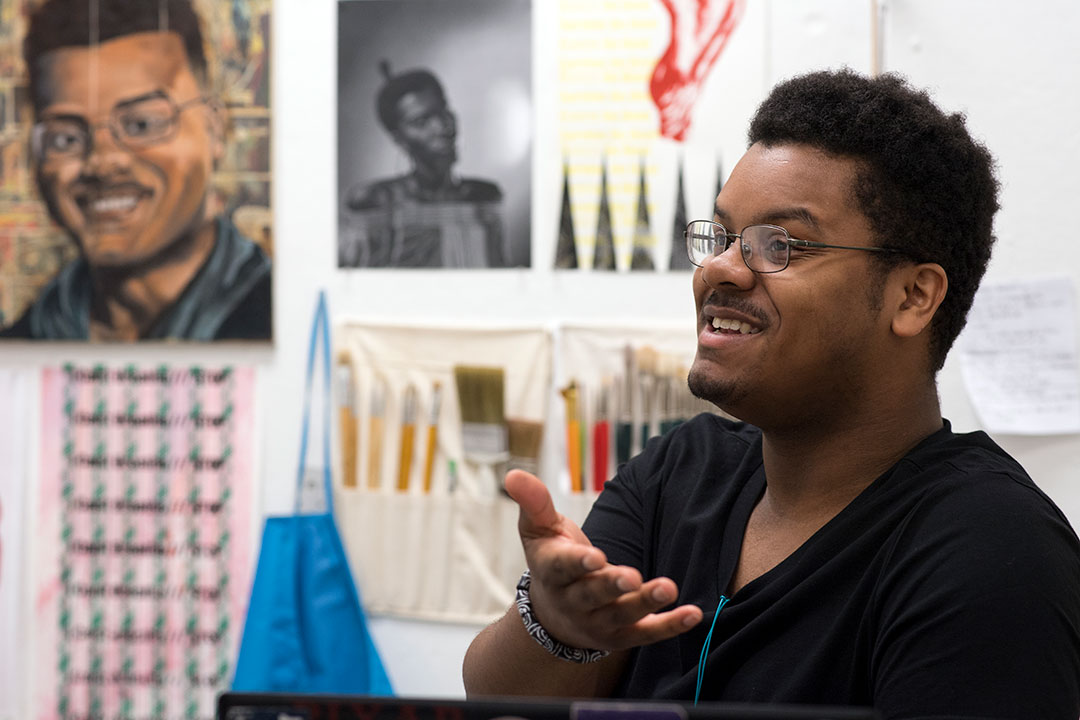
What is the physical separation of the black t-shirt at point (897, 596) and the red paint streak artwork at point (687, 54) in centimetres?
95

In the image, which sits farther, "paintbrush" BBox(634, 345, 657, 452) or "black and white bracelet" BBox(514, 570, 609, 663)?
"paintbrush" BBox(634, 345, 657, 452)

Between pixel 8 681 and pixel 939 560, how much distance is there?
1974mm

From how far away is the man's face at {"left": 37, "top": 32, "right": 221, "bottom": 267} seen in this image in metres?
2.04

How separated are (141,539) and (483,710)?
1.81m

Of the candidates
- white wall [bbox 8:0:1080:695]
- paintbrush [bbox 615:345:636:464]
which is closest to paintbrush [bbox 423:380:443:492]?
white wall [bbox 8:0:1080:695]

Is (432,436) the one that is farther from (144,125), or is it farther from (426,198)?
(144,125)

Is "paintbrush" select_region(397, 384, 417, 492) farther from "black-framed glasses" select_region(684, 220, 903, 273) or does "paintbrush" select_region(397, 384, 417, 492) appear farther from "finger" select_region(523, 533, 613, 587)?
"finger" select_region(523, 533, 613, 587)

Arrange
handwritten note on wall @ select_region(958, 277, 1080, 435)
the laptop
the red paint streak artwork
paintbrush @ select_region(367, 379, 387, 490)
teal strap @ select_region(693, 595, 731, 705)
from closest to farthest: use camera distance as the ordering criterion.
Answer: the laptop → teal strap @ select_region(693, 595, 731, 705) → handwritten note on wall @ select_region(958, 277, 1080, 435) → the red paint streak artwork → paintbrush @ select_region(367, 379, 387, 490)

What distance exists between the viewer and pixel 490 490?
1.95m

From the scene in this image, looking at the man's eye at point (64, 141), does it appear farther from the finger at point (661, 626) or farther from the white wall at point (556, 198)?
the finger at point (661, 626)

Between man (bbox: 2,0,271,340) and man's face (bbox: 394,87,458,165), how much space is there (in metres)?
0.37

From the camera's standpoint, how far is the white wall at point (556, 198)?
175cm

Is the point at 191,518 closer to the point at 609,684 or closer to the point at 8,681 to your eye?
the point at 8,681

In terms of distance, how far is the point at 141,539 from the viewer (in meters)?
2.07
